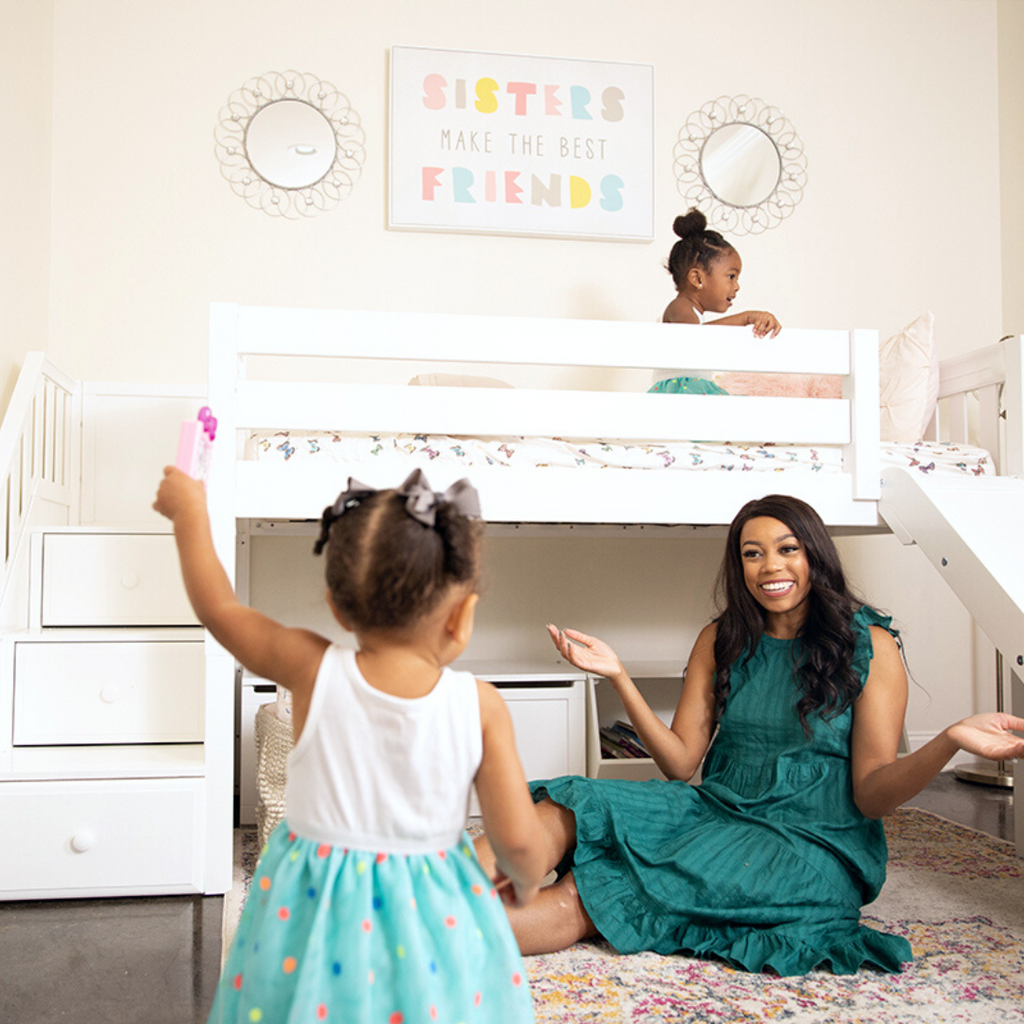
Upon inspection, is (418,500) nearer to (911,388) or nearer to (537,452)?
(537,452)

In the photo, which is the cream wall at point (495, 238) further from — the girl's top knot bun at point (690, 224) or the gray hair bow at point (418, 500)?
the gray hair bow at point (418, 500)

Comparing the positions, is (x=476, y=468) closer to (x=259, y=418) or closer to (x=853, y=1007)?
(x=259, y=418)

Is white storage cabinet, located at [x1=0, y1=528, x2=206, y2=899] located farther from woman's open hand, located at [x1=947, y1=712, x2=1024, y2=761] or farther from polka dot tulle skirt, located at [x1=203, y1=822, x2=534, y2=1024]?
woman's open hand, located at [x1=947, y1=712, x2=1024, y2=761]

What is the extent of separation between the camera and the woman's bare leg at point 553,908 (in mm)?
1558

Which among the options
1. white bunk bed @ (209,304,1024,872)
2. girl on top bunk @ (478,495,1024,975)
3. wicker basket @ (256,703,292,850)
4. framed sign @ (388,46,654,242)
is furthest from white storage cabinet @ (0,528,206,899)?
framed sign @ (388,46,654,242)

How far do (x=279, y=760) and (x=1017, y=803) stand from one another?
1634 mm

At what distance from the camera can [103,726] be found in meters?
2.05

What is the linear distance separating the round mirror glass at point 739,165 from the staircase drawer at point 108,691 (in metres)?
2.24

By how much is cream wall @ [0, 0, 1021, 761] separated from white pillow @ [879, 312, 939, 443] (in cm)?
77

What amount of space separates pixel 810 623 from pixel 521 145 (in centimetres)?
196

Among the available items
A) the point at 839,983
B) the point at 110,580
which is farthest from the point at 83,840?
the point at 839,983

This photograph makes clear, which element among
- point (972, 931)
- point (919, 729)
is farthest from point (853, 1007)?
point (919, 729)

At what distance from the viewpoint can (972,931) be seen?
1.70 m

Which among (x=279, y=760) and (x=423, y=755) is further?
(x=279, y=760)
